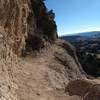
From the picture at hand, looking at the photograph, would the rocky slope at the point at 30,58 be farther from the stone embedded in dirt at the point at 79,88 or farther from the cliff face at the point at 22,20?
the stone embedded in dirt at the point at 79,88

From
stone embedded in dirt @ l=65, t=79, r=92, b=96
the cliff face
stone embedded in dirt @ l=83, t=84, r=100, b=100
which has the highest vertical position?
the cliff face

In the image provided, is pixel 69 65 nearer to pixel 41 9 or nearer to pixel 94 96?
pixel 41 9

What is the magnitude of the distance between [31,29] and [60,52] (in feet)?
15.4

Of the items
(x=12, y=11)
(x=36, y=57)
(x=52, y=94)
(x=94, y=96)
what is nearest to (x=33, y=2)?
(x=36, y=57)

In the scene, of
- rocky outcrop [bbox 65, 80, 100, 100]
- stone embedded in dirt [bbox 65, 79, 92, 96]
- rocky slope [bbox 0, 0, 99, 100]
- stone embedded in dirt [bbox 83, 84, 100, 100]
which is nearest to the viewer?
stone embedded in dirt [bbox 83, 84, 100, 100]

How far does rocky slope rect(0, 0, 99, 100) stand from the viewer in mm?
12062

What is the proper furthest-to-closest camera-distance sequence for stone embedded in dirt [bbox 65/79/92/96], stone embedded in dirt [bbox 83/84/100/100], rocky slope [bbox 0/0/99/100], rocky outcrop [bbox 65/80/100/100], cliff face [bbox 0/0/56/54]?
cliff face [bbox 0/0/56/54] → stone embedded in dirt [bbox 65/79/92/96] → rocky slope [bbox 0/0/99/100] → rocky outcrop [bbox 65/80/100/100] → stone embedded in dirt [bbox 83/84/100/100]

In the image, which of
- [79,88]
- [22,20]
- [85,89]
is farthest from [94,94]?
[22,20]

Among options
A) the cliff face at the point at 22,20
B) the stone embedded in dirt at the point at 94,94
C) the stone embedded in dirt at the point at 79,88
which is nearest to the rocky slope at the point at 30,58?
the cliff face at the point at 22,20

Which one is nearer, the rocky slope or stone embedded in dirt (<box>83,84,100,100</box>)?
stone embedded in dirt (<box>83,84,100,100</box>)

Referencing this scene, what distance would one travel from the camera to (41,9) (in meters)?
34.4

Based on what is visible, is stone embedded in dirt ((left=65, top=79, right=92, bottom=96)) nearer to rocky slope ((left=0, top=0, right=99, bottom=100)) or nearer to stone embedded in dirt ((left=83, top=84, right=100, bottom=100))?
rocky slope ((left=0, top=0, right=99, bottom=100))

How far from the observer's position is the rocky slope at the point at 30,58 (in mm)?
12062

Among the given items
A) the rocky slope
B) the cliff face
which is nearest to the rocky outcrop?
the rocky slope
